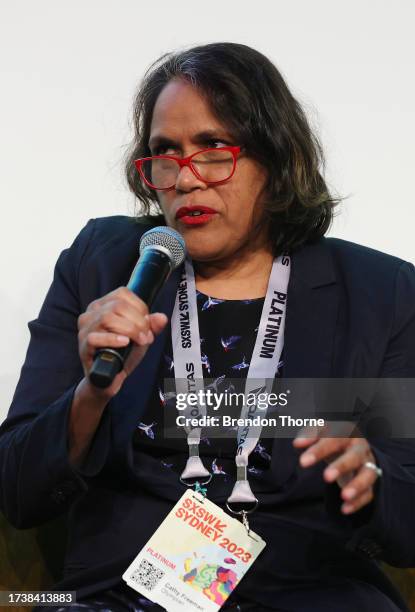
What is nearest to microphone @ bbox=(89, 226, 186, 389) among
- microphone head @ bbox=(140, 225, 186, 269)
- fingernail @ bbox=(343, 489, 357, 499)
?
microphone head @ bbox=(140, 225, 186, 269)

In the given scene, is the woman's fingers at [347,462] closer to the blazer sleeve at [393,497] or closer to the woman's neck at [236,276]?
the blazer sleeve at [393,497]

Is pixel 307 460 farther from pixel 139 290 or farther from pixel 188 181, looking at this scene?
pixel 188 181

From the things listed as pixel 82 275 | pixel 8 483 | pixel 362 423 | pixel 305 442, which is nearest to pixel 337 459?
pixel 305 442

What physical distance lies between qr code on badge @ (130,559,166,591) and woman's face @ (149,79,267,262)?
65cm

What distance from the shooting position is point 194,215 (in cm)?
187

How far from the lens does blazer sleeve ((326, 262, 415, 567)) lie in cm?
149

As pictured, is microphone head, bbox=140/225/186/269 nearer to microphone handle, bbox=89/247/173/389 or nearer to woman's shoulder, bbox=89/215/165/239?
microphone handle, bbox=89/247/173/389

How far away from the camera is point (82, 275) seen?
198 centimetres

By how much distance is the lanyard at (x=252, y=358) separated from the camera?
5.73ft

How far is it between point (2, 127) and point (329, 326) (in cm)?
113

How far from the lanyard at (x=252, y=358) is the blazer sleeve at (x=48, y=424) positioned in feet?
0.69

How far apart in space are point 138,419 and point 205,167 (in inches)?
21.4

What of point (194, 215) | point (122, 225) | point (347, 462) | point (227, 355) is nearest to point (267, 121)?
point (194, 215)

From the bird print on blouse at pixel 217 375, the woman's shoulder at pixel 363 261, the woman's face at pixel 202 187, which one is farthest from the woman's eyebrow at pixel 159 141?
the woman's shoulder at pixel 363 261
